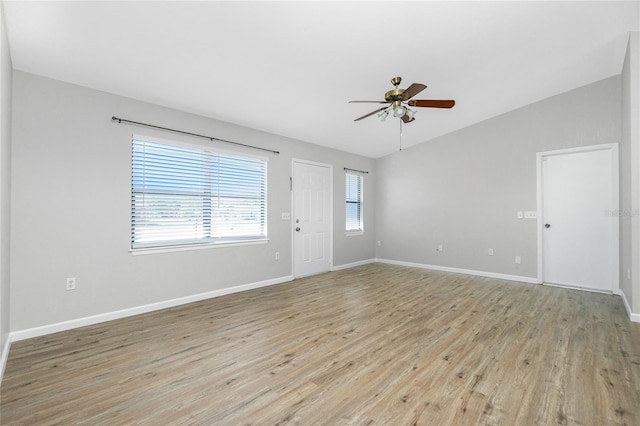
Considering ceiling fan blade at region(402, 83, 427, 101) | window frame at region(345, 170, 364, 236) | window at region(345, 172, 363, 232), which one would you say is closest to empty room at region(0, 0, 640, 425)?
ceiling fan blade at region(402, 83, 427, 101)

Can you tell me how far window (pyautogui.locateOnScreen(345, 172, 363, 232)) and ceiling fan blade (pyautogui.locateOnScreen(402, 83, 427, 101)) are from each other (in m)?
3.43

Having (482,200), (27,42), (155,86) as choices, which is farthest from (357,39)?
(482,200)

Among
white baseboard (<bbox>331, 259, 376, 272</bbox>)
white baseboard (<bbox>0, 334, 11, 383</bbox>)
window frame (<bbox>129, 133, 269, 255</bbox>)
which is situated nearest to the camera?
white baseboard (<bbox>0, 334, 11, 383</bbox>)

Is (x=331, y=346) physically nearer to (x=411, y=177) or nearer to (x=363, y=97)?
(x=363, y=97)

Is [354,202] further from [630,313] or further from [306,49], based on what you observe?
[630,313]

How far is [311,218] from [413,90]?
324 centimetres

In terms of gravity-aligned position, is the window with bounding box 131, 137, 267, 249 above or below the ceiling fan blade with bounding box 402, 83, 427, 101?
below

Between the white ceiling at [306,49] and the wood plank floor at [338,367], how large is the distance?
2.70 m

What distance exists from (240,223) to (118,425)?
10.1 ft

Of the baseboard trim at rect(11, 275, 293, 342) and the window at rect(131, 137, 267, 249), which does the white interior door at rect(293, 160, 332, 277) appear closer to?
the window at rect(131, 137, 267, 249)

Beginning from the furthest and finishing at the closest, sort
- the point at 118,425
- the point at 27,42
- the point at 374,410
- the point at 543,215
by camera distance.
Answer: the point at 543,215 → the point at 27,42 → the point at 374,410 → the point at 118,425

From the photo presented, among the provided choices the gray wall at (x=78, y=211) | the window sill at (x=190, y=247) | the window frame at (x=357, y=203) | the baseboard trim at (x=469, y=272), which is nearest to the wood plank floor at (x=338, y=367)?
the gray wall at (x=78, y=211)

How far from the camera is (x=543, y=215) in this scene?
487 centimetres

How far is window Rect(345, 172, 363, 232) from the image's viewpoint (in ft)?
21.3
